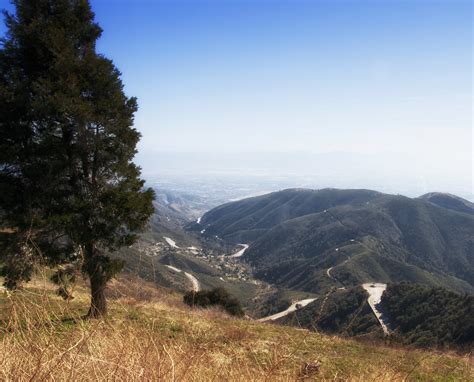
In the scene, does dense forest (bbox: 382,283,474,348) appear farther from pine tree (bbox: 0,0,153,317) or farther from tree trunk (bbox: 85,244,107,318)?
pine tree (bbox: 0,0,153,317)

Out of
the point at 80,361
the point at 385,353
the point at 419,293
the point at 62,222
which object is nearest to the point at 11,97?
the point at 62,222

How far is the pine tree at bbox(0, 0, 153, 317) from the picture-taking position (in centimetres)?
1099

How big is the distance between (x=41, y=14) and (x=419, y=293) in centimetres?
11579

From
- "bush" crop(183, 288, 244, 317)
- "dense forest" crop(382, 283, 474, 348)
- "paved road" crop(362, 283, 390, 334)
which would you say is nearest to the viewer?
"bush" crop(183, 288, 244, 317)

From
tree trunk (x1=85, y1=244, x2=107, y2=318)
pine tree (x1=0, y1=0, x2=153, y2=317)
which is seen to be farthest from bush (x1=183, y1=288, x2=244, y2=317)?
pine tree (x1=0, y1=0, x2=153, y2=317)

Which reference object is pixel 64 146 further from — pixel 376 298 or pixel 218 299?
pixel 376 298

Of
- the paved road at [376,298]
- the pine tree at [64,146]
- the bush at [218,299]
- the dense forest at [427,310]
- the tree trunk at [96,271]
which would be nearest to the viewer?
the pine tree at [64,146]

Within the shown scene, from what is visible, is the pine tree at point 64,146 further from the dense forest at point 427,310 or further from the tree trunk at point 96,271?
the dense forest at point 427,310

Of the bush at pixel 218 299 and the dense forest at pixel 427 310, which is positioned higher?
the bush at pixel 218 299

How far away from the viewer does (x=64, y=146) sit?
11.9m

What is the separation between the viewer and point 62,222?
11062mm

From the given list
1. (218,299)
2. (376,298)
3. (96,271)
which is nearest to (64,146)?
(96,271)

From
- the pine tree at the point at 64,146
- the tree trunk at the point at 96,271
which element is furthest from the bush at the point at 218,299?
the pine tree at the point at 64,146

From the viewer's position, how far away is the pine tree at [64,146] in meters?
11.0
